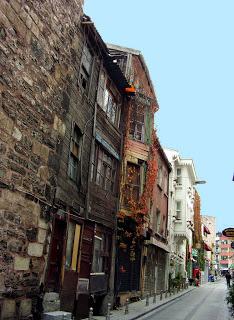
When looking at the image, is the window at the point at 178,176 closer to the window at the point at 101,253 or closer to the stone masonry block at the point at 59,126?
the window at the point at 101,253

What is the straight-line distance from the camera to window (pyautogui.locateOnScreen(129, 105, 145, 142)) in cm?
2122

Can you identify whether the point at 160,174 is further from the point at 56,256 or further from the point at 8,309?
the point at 8,309

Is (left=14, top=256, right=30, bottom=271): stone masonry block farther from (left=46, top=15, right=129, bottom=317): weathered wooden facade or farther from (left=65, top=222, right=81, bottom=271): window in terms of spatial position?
(left=65, top=222, right=81, bottom=271): window

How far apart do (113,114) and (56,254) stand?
8.19 meters

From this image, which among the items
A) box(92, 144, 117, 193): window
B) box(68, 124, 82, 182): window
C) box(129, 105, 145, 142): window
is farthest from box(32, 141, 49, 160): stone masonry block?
box(129, 105, 145, 142): window

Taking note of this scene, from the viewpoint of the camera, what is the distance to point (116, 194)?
18547 mm

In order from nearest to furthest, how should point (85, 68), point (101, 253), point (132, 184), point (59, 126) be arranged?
point (59, 126)
point (85, 68)
point (101, 253)
point (132, 184)

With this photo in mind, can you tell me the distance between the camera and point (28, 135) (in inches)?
400

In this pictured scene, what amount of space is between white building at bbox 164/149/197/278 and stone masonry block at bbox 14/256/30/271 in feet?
90.6

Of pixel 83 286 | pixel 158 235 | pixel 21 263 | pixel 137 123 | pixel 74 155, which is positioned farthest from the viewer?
pixel 158 235

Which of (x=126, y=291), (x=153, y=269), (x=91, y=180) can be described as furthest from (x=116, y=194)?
(x=153, y=269)

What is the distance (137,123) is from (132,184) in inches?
129

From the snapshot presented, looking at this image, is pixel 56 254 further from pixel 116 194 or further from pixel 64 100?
pixel 116 194

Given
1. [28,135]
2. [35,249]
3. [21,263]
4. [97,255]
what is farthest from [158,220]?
Answer: [28,135]
